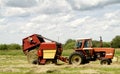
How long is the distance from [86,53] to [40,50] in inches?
165

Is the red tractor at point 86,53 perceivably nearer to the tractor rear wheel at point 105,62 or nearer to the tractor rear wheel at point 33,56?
the tractor rear wheel at point 105,62

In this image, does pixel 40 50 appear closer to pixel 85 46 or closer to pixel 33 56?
pixel 33 56

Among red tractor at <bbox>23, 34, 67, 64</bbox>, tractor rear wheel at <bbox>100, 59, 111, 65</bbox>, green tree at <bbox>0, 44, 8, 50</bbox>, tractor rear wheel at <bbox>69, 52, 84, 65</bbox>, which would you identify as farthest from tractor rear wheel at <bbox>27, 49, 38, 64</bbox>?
green tree at <bbox>0, 44, 8, 50</bbox>

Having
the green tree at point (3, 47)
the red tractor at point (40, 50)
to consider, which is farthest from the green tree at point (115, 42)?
the red tractor at point (40, 50)

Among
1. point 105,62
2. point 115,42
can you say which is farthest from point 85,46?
point 115,42

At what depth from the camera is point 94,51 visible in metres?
31.7

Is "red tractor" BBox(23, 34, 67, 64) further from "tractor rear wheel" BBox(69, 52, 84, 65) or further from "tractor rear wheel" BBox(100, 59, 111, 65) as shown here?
"tractor rear wheel" BBox(100, 59, 111, 65)

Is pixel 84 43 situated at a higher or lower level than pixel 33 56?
higher

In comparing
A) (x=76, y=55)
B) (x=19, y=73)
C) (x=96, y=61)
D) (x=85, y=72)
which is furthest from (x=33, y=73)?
(x=96, y=61)

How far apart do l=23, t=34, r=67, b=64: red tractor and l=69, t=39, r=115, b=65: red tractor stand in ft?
5.29

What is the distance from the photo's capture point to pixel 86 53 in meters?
31.5

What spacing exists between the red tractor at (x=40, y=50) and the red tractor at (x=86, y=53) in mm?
1613

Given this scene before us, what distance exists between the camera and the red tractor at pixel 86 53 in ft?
102

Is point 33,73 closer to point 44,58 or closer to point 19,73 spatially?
point 19,73
